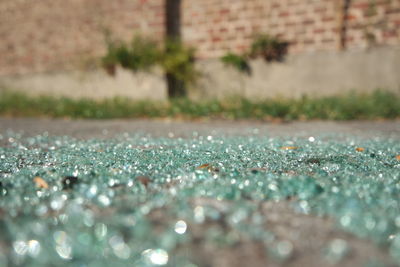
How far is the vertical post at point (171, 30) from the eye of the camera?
6.00 metres

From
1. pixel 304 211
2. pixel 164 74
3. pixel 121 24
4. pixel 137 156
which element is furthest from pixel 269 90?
pixel 304 211

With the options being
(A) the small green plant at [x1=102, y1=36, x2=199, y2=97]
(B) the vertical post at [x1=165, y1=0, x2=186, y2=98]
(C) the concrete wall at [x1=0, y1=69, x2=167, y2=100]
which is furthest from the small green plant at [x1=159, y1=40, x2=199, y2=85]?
(C) the concrete wall at [x1=0, y1=69, x2=167, y2=100]

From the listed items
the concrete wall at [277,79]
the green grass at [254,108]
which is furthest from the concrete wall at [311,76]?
the green grass at [254,108]

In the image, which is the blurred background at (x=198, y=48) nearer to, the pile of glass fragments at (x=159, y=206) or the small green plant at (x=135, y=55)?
the small green plant at (x=135, y=55)

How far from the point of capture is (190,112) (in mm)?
4812

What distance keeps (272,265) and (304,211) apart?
0.88 ft

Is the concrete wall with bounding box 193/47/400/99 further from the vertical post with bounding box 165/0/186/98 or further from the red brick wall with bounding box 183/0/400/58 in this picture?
the vertical post with bounding box 165/0/186/98

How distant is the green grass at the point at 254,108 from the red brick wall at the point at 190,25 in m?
0.98

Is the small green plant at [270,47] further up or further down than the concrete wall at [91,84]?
further up

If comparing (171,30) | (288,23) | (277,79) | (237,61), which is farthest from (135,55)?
(288,23)

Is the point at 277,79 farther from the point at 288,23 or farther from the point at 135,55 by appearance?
the point at 135,55

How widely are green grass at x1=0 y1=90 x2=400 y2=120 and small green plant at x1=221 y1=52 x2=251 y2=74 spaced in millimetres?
795

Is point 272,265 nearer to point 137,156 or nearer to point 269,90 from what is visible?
point 137,156

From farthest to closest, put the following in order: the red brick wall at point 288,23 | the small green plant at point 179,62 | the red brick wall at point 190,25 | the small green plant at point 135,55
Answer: the small green plant at point 135,55, the small green plant at point 179,62, the red brick wall at point 190,25, the red brick wall at point 288,23
